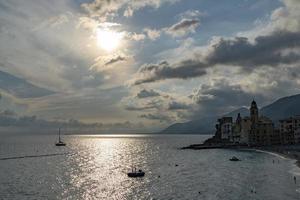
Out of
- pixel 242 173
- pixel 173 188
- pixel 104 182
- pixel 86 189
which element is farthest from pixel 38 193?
pixel 242 173

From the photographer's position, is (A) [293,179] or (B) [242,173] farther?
(B) [242,173]

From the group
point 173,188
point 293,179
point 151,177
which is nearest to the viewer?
point 173,188

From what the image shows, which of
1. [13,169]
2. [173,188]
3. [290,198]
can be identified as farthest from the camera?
[13,169]

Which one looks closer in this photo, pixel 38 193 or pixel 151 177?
pixel 38 193

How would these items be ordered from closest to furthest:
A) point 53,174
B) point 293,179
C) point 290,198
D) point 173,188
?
point 290,198 < point 173,188 < point 293,179 < point 53,174

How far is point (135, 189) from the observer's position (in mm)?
90062

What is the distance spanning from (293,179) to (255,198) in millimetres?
28988

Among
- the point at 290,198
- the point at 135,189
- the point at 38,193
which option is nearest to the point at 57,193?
the point at 38,193

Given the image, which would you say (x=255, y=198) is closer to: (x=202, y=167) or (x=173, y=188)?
(x=173, y=188)

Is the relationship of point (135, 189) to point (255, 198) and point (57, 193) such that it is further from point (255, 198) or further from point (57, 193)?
point (255, 198)

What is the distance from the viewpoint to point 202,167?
5325 inches

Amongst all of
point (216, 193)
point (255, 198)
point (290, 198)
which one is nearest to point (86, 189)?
point (216, 193)

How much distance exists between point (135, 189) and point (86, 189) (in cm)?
1234

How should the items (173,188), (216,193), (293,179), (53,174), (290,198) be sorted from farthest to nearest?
1. (53,174)
2. (293,179)
3. (173,188)
4. (216,193)
5. (290,198)
